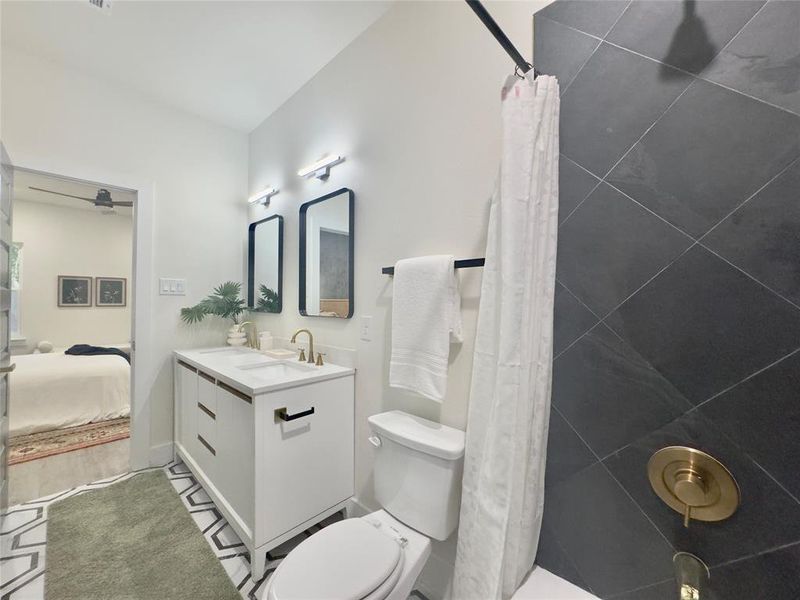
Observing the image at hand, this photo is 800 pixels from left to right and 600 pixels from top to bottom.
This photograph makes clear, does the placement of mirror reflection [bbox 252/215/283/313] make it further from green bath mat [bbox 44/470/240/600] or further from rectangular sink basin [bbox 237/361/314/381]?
green bath mat [bbox 44/470/240/600]

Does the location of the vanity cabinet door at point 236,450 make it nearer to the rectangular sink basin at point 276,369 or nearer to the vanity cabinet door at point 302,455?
the vanity cabinet door at point 302,455

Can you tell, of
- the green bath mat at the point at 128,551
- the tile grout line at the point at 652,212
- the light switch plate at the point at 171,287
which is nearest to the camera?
the tile grout line at the point at 652,212

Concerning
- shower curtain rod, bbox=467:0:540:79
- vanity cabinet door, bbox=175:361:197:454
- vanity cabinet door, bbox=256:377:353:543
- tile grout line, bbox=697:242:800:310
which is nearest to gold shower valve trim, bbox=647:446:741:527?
tile grout line, bbox=697:242:800:310

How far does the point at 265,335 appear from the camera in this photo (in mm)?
2387

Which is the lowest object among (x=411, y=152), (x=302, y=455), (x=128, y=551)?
(x=128, y=551)

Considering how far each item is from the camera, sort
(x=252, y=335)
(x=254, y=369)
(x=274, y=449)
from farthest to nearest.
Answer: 1. (x=252, y=335)
2. (x=254, y=369)
3. (x=274, y=449)

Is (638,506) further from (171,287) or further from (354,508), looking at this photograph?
(171,287)

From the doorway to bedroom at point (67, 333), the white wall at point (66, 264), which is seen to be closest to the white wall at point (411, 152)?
the doorway to bedroom at point (67, 333)

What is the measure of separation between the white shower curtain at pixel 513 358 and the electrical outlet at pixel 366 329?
0.77m

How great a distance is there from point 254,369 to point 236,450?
533 mm

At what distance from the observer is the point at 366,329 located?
1.73 meters

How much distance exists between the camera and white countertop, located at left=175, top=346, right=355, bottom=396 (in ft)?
4.81

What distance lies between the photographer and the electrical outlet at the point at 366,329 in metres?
1.72

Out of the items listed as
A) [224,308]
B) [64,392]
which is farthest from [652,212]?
[64,392]
